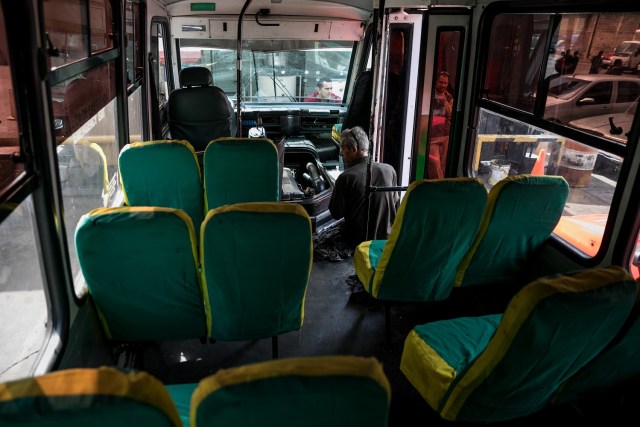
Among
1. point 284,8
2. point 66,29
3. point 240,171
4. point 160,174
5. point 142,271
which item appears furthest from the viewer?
point 284,8

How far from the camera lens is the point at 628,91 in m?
2.42

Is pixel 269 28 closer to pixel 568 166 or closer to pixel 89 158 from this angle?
pixel 89 158

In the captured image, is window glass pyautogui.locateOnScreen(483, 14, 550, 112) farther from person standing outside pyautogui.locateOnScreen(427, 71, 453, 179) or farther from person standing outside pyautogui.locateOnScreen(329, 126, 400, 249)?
person standing outside pyautogui.locateOnScreen(329, 126, 400, 249)

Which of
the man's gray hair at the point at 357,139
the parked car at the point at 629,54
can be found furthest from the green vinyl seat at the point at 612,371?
the man's gray hair at the point at 357,139

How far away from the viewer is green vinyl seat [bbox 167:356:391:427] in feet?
3.39

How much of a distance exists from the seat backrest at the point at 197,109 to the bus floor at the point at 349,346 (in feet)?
7.41

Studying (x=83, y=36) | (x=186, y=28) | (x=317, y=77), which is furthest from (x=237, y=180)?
(x=317, y=77)

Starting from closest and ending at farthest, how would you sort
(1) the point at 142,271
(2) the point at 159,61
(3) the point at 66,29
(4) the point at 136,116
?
(1) the point at 142,271 < (3) the point at 66,29 < (4) the point at 136,116 < (2) the point at 159,61

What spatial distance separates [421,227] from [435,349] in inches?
22.1

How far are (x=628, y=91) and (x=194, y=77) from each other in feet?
12.5

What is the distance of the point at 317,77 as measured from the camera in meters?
6.23

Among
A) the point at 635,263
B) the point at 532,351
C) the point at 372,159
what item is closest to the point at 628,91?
the point at 635,263

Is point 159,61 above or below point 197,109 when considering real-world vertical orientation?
above

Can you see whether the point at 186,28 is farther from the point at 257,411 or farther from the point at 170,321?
the point at 257,411
